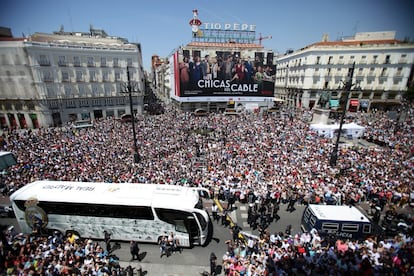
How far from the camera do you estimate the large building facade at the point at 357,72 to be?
44.4m

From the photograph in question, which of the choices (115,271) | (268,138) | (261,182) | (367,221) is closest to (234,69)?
(268,138)

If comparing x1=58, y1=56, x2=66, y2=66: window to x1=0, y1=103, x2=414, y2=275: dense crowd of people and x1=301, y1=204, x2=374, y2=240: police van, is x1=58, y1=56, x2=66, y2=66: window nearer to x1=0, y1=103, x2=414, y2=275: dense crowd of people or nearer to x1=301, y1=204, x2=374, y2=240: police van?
x1=0, y1=103, x2=414, y2=275: dense crowd of people

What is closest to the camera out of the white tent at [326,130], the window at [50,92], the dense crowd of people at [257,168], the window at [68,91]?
the dense crowd of people at [257,168]

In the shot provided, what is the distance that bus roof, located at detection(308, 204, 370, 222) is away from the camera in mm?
10477

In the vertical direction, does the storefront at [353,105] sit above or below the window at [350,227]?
above

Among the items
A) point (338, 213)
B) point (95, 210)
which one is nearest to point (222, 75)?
point (338, 213)

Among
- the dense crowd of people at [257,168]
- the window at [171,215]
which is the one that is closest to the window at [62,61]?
the dense crowd of people at [257,168]

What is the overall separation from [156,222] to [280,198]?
9.15 meters

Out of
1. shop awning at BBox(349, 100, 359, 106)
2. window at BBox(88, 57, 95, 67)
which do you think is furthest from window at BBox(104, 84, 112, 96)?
shop awning at BBox(349, 100, 359, 106)

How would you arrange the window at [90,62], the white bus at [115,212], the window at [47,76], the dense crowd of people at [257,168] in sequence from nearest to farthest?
the dense crowd of people at [257,168]
the white bus at [115,212]
the window at [47,76]
the window at [90,62]

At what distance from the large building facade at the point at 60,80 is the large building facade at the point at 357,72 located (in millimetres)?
42563

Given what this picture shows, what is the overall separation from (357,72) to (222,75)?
32633 mm

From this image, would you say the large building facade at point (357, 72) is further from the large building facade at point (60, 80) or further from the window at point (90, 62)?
the window at point (90, 62)

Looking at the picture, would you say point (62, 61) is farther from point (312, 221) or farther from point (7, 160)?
point (312, 221)
